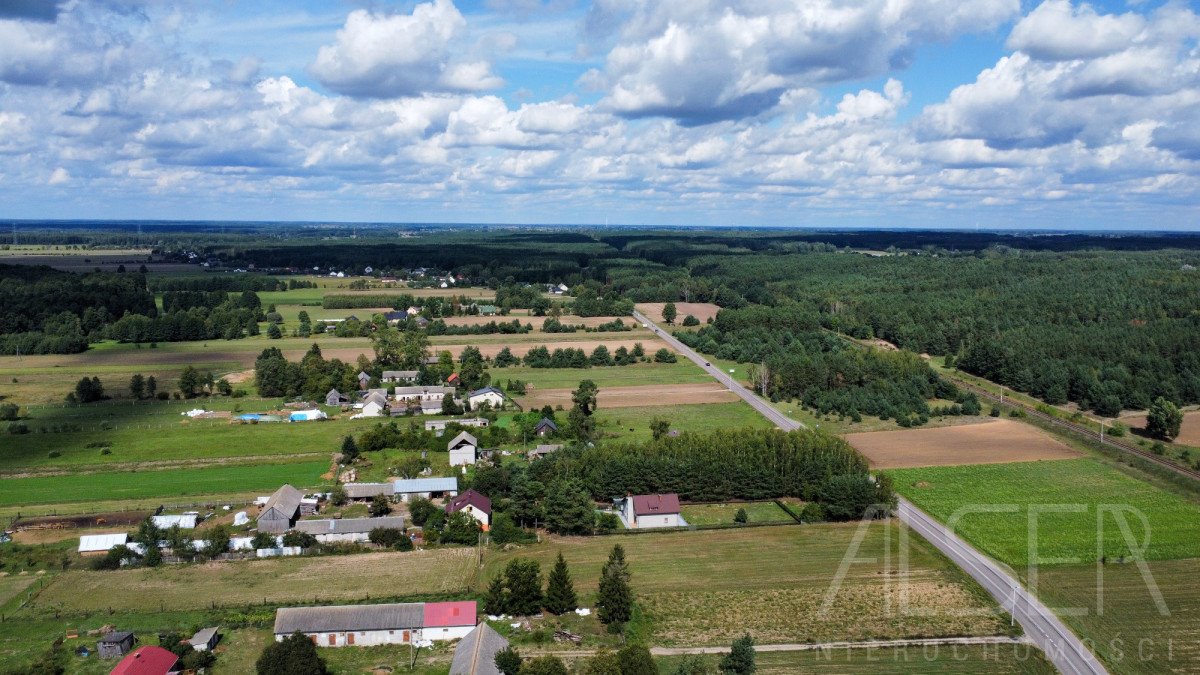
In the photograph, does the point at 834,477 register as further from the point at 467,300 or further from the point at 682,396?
the point at 467,300

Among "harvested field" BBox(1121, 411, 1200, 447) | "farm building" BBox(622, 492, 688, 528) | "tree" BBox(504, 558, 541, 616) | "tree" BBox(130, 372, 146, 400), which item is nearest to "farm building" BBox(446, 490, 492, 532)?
"farm building" BBox(622, 492, 688, 528)

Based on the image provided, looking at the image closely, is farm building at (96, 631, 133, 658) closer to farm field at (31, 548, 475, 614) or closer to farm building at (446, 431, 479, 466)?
farm field at (31, 548, 475, 614)

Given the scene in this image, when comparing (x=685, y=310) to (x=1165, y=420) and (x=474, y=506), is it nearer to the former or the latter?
(x=1165, y=420)

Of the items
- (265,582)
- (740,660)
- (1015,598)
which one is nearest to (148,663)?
(265,582)

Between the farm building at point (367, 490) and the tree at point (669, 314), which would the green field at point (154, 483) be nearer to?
the farm building at point (367, 490)

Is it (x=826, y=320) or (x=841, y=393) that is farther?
(x=826, y=320)

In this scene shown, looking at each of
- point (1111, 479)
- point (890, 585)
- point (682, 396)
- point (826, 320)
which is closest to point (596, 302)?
point (826, 320)
